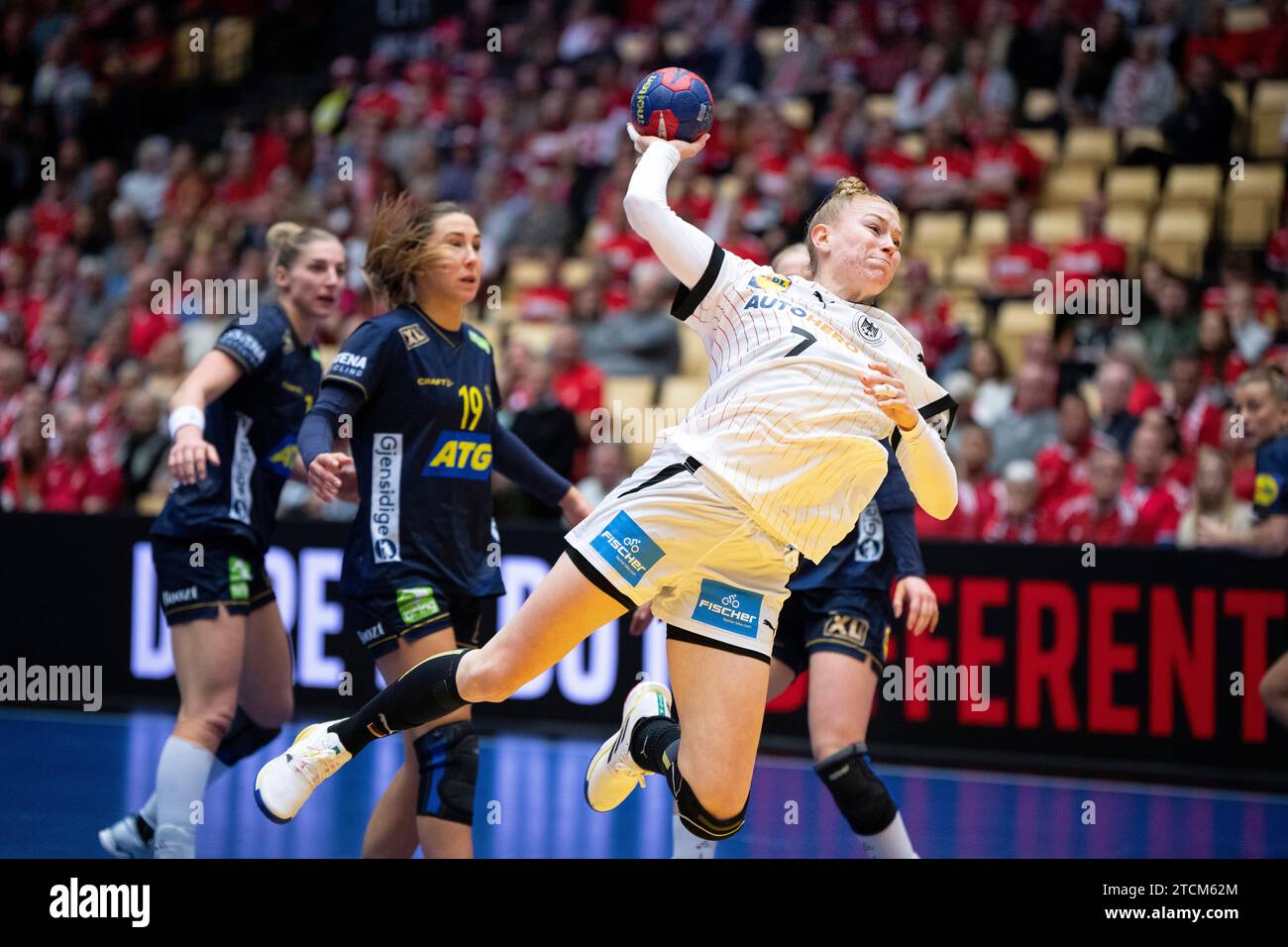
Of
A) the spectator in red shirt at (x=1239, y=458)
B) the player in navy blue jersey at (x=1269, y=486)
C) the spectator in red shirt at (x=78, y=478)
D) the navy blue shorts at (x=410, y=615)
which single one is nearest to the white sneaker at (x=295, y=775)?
the navy blue shorts at (x=410, y=615)

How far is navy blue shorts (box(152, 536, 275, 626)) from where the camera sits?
5.19 metres

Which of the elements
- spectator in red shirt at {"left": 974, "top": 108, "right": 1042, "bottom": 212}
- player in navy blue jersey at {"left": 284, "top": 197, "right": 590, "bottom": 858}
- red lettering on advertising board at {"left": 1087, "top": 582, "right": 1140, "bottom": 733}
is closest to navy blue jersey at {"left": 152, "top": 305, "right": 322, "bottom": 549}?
player in navy blue jersey at {"left": 284, "top": 197, "right": 590, "bottom": 858}

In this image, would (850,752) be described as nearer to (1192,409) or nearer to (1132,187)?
(1192,409)

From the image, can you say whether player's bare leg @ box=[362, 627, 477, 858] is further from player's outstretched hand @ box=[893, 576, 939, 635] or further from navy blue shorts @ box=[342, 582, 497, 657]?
player's outstretched hand @ box=[893, 576, 939, 635]

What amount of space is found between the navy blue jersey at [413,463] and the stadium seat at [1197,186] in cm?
772

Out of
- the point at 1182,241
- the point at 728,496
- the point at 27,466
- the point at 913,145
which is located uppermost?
the point at 913,145

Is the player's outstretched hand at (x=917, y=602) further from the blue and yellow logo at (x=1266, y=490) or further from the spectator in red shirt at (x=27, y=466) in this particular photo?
the spectator in red shirt at (x=27, y=466)

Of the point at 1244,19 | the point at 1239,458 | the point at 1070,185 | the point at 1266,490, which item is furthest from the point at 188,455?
the point at 1244,19

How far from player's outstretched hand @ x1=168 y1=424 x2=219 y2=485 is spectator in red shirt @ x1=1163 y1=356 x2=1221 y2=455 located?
239 inches

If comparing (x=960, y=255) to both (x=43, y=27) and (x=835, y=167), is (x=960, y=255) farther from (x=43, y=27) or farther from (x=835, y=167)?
(x=43, y=27)

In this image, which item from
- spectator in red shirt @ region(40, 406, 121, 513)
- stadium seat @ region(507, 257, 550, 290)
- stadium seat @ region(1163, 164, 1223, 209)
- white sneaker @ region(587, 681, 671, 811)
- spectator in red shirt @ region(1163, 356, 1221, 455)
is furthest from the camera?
stadium seat @ region(507, 257, 550, 290)

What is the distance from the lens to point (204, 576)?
519 centimetres

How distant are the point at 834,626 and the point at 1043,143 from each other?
25.1ft

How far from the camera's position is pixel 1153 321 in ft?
33.4
